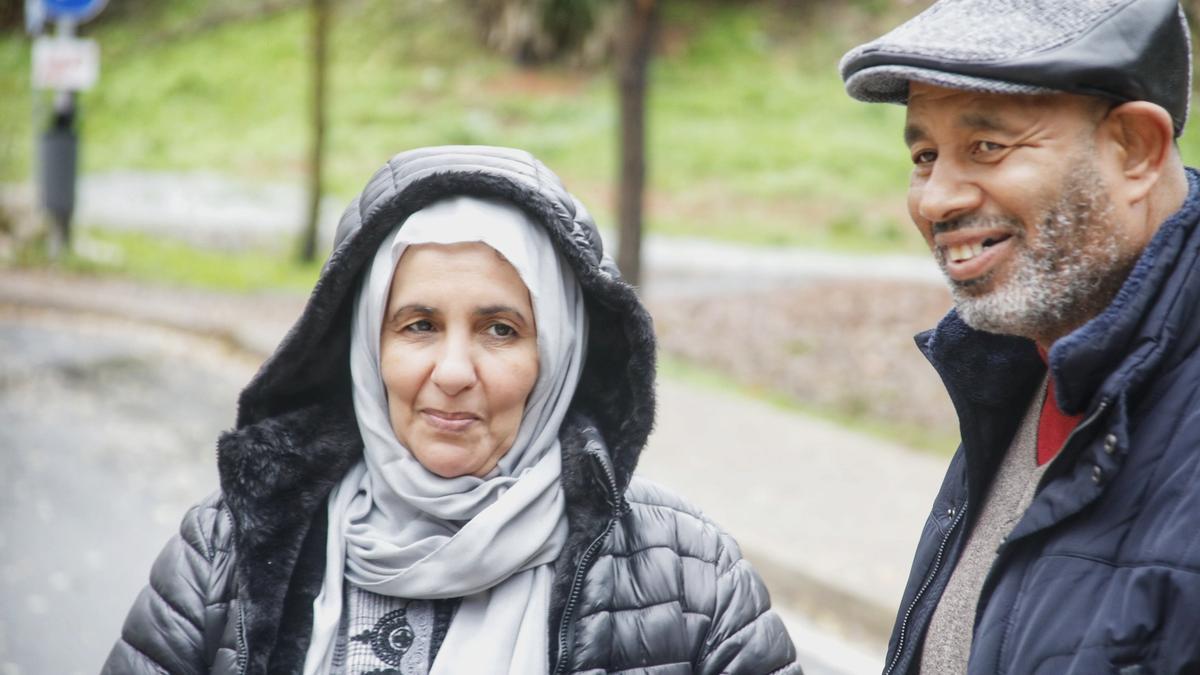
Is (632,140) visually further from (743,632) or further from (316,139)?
(743,632)

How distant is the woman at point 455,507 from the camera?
251cm

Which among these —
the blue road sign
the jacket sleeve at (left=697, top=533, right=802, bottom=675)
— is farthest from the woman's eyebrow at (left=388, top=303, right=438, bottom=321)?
the blue road sign

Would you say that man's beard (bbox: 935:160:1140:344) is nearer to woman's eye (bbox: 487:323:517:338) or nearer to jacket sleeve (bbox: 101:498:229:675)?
woman's eye (bbox: 487:323:517:338)

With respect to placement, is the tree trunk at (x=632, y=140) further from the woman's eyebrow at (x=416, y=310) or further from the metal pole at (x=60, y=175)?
the woman's eyebrow at (x=416, y=310)

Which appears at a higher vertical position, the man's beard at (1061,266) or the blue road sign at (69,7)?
the blue road sign at (69,7)

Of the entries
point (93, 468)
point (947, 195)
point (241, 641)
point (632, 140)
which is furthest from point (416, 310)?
point (632, 140)

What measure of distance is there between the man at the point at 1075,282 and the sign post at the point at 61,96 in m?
15.0

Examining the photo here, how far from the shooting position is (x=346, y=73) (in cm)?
2978

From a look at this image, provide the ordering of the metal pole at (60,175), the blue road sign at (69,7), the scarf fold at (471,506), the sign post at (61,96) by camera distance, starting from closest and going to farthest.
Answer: the scarf fold at (471,506)
the blue road sign at (69,7)
the sign post at (61,96)
the metal pole at (60,175)

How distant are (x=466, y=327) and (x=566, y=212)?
0.95ft

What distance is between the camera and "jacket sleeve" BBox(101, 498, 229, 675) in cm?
256

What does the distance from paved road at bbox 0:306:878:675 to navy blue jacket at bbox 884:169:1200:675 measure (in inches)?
143

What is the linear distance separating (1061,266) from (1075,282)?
4cm

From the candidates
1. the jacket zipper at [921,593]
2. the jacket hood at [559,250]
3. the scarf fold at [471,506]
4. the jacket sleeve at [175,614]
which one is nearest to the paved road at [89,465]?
the jacket sleeve at [175,614]
